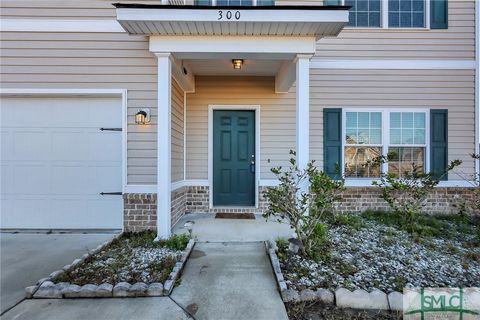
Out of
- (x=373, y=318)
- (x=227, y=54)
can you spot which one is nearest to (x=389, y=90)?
(x=227, y=54)

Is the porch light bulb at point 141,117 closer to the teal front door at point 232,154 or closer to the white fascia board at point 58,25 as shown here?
the white fascia board at point 58,25

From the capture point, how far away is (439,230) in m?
4.30

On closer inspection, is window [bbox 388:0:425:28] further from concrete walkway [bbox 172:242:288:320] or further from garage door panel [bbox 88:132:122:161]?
garage door panel [bbox 88:132:122:161]

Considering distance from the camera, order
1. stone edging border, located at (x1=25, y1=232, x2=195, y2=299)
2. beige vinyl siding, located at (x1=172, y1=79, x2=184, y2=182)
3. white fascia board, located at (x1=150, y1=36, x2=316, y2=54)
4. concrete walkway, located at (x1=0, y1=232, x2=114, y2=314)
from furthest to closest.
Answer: beige vinyl siding, located at (x1=172, y1=79, x2=184, y2=182) < white fascia board, located at (x1=150, y1=36, x2=316, y2=54) < concrete walkway, located at (x1=0, y1=232, x2=114, y2=314) < stone edging border, located at (x1=25, y1=232, x2=195, y2=299)

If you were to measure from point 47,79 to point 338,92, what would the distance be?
16.5 feet

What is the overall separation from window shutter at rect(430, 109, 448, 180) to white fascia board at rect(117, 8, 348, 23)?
3.27 meters

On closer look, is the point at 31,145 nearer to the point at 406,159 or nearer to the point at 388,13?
the point at 406,159

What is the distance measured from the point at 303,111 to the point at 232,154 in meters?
2.05

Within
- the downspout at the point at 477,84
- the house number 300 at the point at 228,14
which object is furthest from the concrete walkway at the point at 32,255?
the downspout at the point at 477,84

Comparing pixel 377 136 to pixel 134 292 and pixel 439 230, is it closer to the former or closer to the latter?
pixel 439 230

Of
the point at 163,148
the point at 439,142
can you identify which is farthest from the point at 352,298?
the point at 439,142

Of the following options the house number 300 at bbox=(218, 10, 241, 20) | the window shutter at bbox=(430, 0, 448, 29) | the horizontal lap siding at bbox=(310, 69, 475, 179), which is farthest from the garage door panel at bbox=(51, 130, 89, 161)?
the window shutter at bbox=(430, 0, 448, 29)

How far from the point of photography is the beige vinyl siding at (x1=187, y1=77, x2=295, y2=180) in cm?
536

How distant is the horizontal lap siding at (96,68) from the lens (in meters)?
4.15
